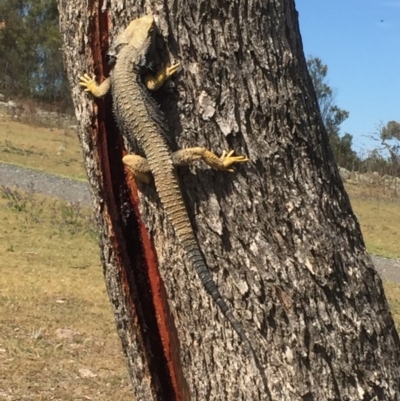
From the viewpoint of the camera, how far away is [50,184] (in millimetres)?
14211

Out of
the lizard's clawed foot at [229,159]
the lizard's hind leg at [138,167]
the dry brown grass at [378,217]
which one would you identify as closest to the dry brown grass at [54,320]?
the lizard's hind leg at [138,167]

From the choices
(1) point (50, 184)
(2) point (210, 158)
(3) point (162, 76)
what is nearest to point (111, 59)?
(3) point (162, 76)

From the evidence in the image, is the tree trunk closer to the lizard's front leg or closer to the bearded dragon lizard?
the bearded dragon lizard

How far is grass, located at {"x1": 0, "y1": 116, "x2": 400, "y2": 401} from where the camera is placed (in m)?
5.00

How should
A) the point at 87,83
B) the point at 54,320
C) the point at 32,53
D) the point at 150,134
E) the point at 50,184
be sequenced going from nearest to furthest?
the point at 150,134, the point at 87,83, the point at 54,320, the point at 50,184, the point at 32,53

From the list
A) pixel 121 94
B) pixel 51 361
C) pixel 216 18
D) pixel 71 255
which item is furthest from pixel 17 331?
pixel 216 18

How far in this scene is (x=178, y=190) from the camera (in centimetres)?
241

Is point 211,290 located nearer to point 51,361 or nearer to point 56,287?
point 51,361

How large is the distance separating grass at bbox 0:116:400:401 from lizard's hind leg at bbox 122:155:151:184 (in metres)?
2.67

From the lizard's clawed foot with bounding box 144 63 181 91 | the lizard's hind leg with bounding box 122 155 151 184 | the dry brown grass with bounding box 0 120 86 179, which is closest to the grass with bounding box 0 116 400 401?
the lizard's hind leg with bounding box 122 155 151 184

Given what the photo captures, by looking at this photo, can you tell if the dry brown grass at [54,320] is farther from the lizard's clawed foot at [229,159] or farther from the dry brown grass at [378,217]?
the dry brown grass at [378,217]

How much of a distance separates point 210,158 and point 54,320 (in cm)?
409

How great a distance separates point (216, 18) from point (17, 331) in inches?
158

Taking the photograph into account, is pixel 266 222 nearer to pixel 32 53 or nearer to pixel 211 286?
pixel 211 286
